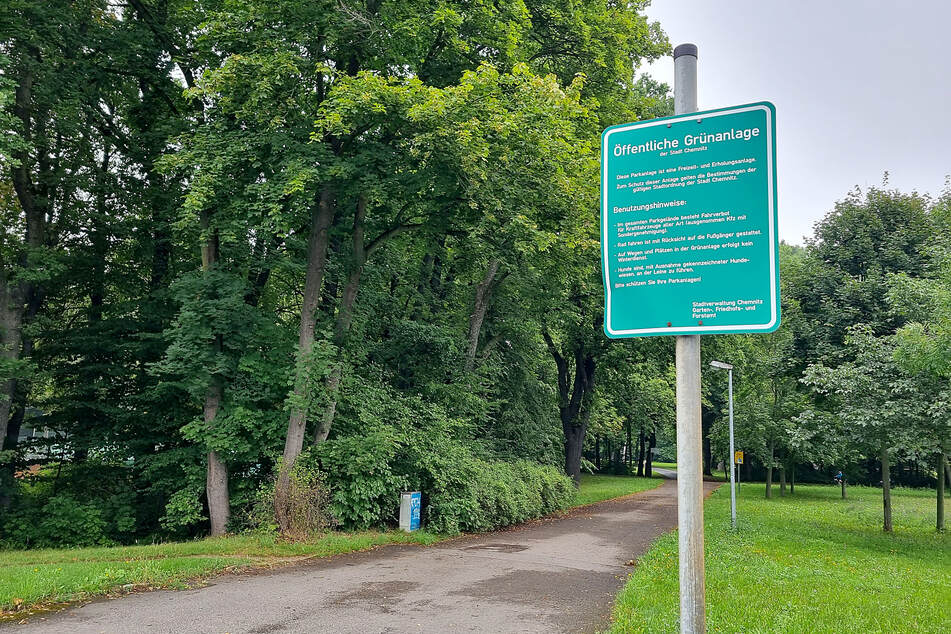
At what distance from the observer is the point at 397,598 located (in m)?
8.01

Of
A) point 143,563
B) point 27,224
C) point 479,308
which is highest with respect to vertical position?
point 27,224

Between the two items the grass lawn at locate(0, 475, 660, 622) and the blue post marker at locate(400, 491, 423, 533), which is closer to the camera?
the grass lawn at locate(0, 475, 660, 622)

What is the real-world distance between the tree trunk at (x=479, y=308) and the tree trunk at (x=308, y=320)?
636cm

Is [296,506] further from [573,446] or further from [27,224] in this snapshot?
[573,446]

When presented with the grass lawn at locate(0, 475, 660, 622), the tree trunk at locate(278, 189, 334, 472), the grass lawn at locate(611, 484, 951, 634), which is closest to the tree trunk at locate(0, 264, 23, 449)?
the grass lawn at locate(0, 475, 660, 622)

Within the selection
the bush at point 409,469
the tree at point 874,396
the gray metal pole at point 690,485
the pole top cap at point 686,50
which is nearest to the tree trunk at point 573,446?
the bush at point 409,469

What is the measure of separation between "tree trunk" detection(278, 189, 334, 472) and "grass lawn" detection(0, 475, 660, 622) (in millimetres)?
1908

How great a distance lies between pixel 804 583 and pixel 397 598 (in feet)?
19.2

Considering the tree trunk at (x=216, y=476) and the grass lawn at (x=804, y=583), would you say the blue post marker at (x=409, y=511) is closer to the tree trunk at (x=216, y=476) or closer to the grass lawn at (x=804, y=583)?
the tree trunk at (x=216, y=476)

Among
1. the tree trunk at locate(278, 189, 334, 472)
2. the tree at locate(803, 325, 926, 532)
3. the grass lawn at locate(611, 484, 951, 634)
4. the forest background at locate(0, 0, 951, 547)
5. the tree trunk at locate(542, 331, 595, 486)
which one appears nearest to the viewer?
the grass lawn at locate(611, 484, 951, 634)

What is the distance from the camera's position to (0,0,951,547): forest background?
12.4 metres

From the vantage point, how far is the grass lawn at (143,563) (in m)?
7.39

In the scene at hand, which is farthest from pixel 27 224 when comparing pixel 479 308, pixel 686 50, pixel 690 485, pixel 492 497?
pixel 690 485

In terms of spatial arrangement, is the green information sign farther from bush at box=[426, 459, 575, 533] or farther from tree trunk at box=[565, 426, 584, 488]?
tree trunk at box=[565, 426, 584, 488]
